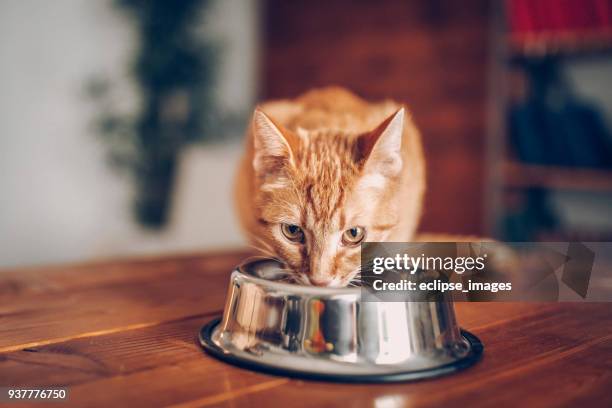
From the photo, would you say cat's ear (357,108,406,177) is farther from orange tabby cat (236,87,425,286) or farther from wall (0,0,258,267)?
wall (0,0,258,267)

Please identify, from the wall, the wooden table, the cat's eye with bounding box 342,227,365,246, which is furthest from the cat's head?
the wall

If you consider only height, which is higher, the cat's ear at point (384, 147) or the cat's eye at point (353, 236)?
the cat's ear at point (384, 147)

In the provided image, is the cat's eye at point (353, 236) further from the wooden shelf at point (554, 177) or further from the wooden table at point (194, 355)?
the wooden shelf at point (554, 177)

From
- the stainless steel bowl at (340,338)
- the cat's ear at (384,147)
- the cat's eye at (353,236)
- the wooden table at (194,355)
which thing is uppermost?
the cat's ear at (384,147)

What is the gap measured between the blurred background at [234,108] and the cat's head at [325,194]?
1.93m

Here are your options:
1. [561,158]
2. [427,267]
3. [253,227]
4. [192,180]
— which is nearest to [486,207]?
[561,158]

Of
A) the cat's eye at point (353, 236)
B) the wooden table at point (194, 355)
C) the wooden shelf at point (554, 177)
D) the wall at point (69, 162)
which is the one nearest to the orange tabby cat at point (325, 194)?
the cat's eye at point (353, 236)

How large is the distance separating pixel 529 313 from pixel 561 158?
2.04 meters

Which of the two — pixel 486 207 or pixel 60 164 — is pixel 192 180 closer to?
pixel 60 164

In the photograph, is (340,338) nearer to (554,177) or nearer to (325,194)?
(325,194)

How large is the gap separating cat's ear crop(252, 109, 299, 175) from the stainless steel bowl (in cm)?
45

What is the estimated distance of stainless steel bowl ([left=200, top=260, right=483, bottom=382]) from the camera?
A: 0.73 m

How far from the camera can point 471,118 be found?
3234mm

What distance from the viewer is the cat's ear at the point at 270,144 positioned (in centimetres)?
117
